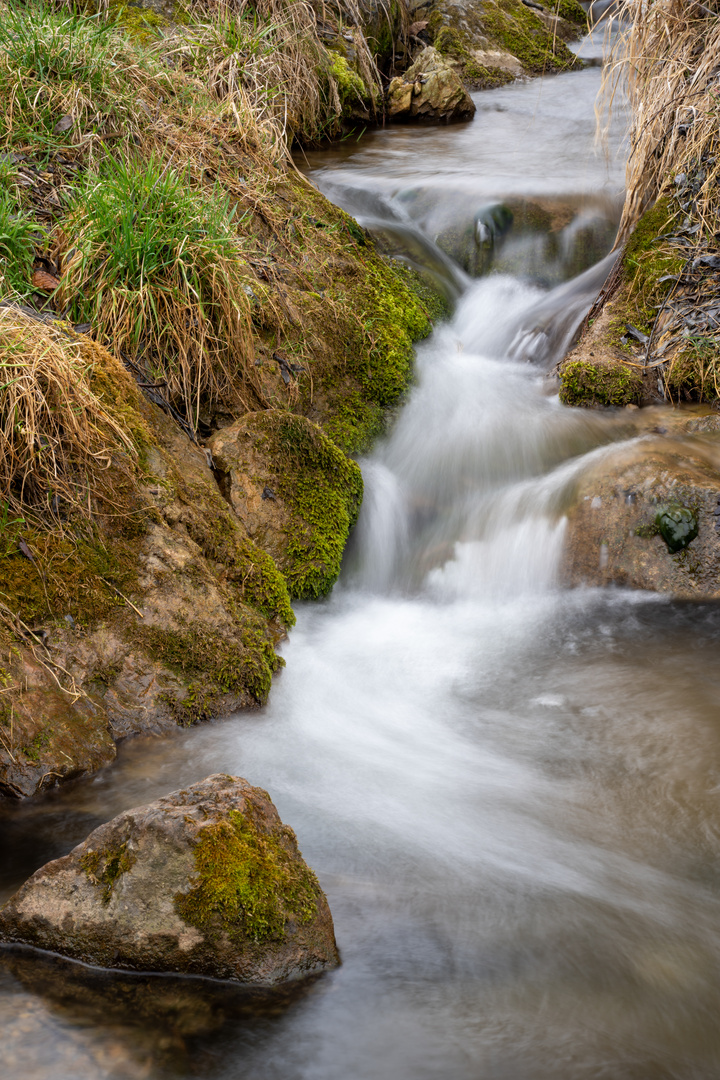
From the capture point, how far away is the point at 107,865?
6.81ft

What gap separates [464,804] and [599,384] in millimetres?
3254

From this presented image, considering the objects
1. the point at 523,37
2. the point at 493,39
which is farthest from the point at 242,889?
the point at 523,37

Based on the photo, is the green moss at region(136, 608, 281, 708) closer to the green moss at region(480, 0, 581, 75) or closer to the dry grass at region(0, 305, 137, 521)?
the dry grass at region(0, 305, 137, 521)

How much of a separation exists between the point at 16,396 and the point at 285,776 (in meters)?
1.60

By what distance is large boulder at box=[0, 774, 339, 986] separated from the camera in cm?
200

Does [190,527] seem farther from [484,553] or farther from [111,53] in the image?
[111,53]

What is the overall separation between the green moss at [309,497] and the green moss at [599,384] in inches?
72.5

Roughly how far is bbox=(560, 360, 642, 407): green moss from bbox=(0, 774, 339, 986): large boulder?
393cm

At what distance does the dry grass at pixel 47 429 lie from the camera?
2.92 metres

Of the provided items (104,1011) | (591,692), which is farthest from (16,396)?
(591,692)

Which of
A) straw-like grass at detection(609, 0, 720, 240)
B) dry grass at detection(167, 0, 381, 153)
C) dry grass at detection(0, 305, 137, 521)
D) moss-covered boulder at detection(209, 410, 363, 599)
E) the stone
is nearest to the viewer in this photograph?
dry grass at detection(0, 305, 137, 521)

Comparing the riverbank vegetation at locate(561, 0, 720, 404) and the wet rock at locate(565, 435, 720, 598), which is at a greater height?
the riverbank vegetation at locate(561, 0, 720, 404)

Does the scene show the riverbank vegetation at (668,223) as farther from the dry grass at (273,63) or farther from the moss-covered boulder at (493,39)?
the moss-covered boulder at (493,39)

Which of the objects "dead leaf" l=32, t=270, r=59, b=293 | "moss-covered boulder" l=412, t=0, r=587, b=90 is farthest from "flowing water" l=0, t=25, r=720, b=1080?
"moss-covered boulder" l=412, t=0, r=587, b=90
